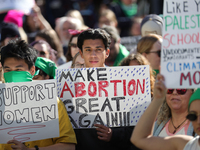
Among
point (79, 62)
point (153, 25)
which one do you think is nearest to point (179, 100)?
point (79, 62)

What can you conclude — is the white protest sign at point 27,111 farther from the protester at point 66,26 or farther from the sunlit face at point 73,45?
the protester at point 66,26

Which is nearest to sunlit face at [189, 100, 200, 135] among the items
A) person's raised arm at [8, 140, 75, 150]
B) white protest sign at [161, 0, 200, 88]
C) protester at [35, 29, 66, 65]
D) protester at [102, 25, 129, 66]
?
white protest sign at [161, 0, 200, 88]

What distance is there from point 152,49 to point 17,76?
Answer: 6.58ft

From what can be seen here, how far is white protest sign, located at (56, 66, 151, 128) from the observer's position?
3.99 meters

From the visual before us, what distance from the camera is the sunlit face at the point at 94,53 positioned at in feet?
14.4

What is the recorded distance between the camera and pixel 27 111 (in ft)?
12.1

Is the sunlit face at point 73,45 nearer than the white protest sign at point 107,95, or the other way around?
the white protest sign at point 107,95

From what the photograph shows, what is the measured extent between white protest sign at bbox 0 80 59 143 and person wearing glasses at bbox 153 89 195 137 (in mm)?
990

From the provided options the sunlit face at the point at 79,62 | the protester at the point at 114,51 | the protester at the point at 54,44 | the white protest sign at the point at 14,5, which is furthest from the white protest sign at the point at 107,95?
the white protest sign at the point at 14,5

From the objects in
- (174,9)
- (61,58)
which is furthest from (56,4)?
(174,9)

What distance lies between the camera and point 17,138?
3619mm

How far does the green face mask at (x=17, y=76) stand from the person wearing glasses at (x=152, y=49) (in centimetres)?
185

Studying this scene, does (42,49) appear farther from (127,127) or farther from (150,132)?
(150,132)

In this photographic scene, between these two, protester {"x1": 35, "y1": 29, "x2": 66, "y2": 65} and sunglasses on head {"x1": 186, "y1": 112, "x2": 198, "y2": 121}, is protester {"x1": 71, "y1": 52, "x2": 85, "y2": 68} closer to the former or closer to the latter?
protester {"x1": 35, "y1": 29, "x2": 66, "y2": 65}
